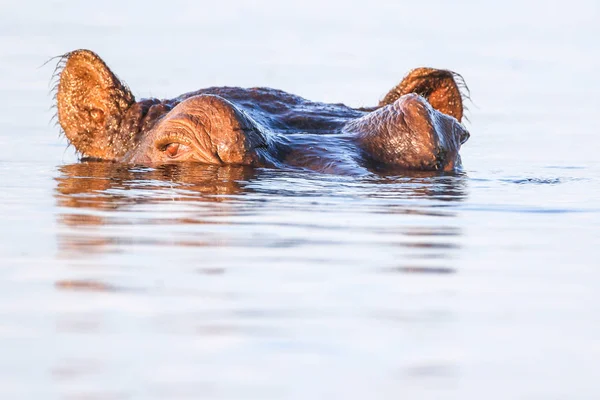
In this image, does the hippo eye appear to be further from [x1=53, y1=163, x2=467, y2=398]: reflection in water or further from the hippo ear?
the hippo ear

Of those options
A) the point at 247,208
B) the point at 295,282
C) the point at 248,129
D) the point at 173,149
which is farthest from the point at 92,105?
the point at 295,282

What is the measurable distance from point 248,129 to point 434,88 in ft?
9.51

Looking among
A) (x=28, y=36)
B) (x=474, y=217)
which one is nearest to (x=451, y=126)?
(x=474, y=217)

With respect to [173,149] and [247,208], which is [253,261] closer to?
[247,208]

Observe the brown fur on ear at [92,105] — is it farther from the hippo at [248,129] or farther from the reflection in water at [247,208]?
the reflection in water at [247,208]

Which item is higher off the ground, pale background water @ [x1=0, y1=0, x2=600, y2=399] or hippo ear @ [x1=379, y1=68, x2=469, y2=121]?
hippo ear @ [x1=379, y1=68, x2=469, y2=121]

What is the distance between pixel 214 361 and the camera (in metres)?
3.74

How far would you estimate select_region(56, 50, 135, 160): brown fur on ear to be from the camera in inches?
387

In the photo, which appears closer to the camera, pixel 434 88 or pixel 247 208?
pixel 247 208

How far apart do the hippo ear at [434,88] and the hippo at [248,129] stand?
1.45ft

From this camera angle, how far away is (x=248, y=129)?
28.5ft

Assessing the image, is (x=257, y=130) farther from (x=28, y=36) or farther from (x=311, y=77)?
(x=28, y=36)

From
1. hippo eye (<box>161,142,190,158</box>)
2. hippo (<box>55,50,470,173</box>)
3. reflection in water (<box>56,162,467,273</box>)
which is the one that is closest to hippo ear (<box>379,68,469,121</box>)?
hippo (<box>55,50,470,173</box>)

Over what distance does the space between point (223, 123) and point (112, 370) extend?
4975 millimetres
